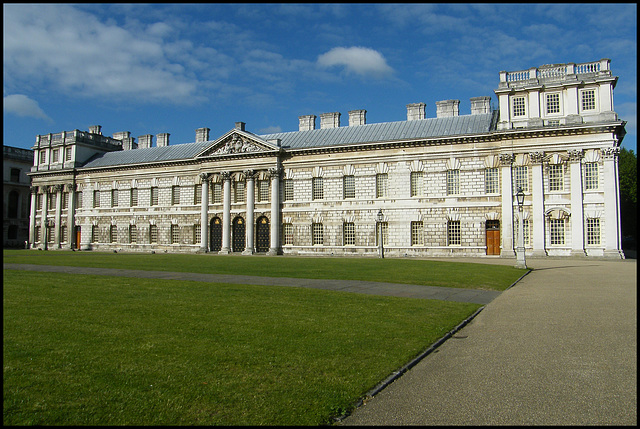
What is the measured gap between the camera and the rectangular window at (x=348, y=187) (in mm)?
48031

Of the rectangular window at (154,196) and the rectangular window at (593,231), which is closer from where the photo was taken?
the rectangular window at (593,231)

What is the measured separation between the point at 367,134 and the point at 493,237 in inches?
626

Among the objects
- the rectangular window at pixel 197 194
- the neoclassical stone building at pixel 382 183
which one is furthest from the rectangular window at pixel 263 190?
the rectangular window at pixel 197 194

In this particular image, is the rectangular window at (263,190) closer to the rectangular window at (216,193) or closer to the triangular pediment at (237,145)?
the triangular pediment at (237,145)

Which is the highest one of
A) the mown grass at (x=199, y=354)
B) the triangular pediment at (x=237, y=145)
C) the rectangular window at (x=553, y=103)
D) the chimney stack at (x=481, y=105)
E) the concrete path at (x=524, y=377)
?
the chimney stack at (x=481, y=105)

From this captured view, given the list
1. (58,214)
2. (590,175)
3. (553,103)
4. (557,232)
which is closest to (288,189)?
(557,232)

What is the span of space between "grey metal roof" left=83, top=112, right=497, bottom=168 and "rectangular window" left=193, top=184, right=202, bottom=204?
130 inches

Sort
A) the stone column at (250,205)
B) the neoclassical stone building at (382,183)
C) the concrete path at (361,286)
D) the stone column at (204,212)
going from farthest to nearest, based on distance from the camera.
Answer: the stone column at (204,212)
the stone column at (250,205)
the neoclassical stone building at (382,183)
the concrete path at (361,286)

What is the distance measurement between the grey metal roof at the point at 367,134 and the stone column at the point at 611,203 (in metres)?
9.73

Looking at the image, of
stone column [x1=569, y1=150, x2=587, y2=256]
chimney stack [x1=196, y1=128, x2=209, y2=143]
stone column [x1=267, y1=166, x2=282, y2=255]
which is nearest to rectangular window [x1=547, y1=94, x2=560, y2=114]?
stone column [x1=569, y1=150, x2=587, y2=256]

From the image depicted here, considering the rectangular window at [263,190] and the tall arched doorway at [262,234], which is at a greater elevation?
the rectangular window at [263,190]

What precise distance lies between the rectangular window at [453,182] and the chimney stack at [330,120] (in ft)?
47.7

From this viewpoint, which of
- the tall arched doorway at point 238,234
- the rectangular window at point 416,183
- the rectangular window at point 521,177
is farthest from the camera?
the tall arched doorway at point 238,234

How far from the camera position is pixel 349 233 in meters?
47.8
